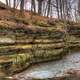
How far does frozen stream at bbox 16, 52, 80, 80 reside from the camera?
34.0 ft

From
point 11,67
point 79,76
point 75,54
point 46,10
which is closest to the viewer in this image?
point 11,67

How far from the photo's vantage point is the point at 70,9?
25.8 meters

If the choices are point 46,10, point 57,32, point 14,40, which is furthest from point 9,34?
point 46,10

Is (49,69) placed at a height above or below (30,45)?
below

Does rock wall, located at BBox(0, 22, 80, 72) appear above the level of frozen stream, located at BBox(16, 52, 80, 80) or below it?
above

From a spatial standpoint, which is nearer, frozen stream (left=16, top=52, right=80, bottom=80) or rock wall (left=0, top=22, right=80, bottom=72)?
frozen stream (left=16, top=52, right=80, bottom=80)

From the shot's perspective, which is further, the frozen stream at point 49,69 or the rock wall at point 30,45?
the rock wall at point 30,45

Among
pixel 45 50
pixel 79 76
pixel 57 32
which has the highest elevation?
pixel 57 32

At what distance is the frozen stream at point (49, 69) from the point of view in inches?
408

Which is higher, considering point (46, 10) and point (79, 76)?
point (46, 10)

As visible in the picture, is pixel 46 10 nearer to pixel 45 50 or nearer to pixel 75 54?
pixel 75 54

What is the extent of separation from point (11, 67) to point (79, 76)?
10.3 ft

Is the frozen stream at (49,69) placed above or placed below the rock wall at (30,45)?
below

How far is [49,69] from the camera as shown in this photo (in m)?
12.1
